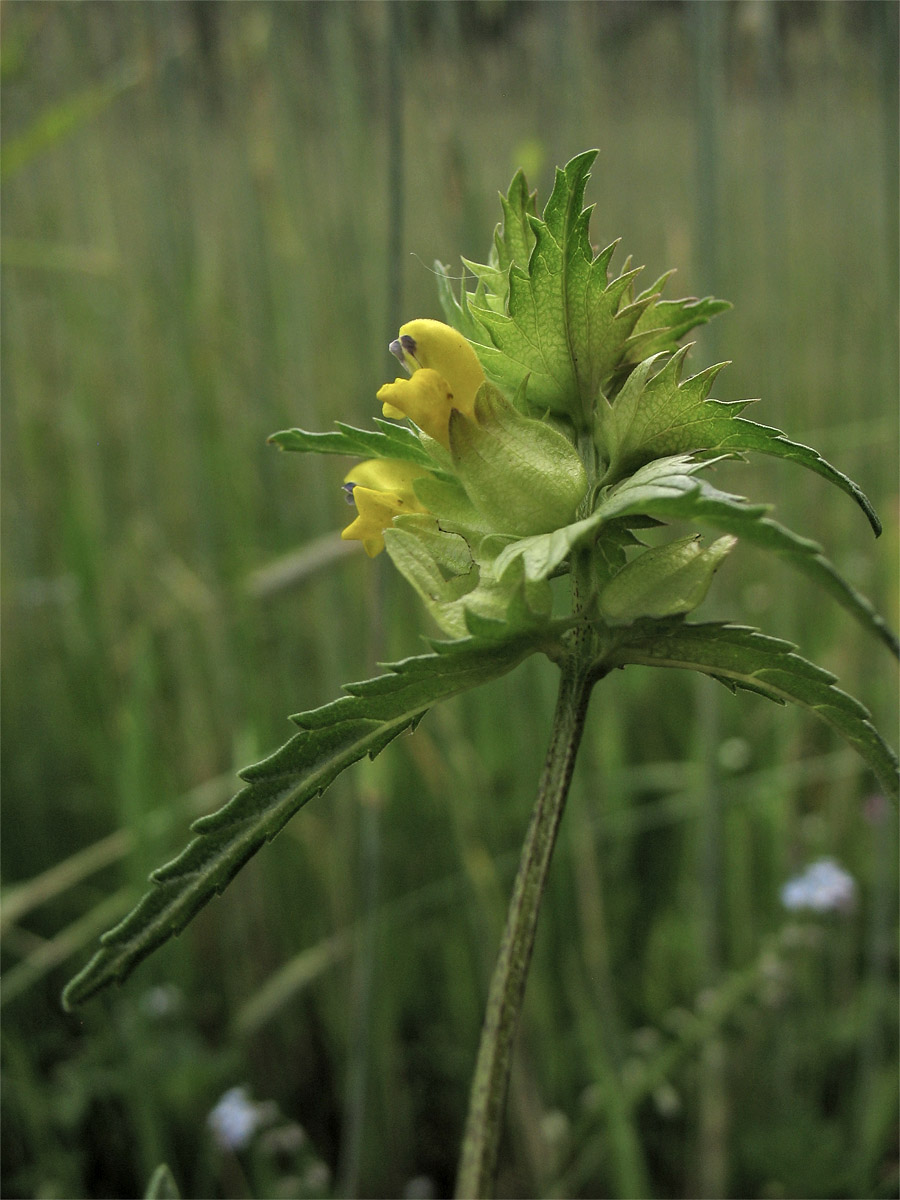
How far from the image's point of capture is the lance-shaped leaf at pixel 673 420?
20cm

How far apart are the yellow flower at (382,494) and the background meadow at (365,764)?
43cm

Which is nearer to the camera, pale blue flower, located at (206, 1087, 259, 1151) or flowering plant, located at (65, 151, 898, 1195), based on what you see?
flowering plant, located at (65, 151, 898, 1195)

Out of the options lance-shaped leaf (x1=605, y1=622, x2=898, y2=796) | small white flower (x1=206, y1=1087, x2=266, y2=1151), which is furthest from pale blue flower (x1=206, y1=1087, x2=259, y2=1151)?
lance-shaped leaf (x1=605, y1=622, x2=898, y2=796)

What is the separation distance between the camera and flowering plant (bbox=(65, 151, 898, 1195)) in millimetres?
178

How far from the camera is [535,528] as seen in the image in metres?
0.21

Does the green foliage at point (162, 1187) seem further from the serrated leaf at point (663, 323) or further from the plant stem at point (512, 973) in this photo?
the serrated leaf at point (663, 323)

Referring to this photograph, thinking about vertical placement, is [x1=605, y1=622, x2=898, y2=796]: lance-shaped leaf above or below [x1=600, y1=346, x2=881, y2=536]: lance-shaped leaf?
below

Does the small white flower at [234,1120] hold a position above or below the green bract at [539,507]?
below

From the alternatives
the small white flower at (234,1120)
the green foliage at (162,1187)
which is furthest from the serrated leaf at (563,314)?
the small white flower at (234,1120)

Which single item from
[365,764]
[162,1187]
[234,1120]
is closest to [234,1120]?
[234,1120]

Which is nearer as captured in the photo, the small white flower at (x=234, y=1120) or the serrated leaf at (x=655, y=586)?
the serrated leaf at (x=655, y=586)

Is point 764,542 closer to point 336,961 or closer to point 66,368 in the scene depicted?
point 336,961

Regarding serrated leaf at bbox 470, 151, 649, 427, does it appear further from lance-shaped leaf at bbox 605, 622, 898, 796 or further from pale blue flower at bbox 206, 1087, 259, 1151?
pale blue flower at bbox 206, 1087, 259, 1151

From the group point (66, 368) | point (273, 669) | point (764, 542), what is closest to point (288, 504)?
point (273, 669)
